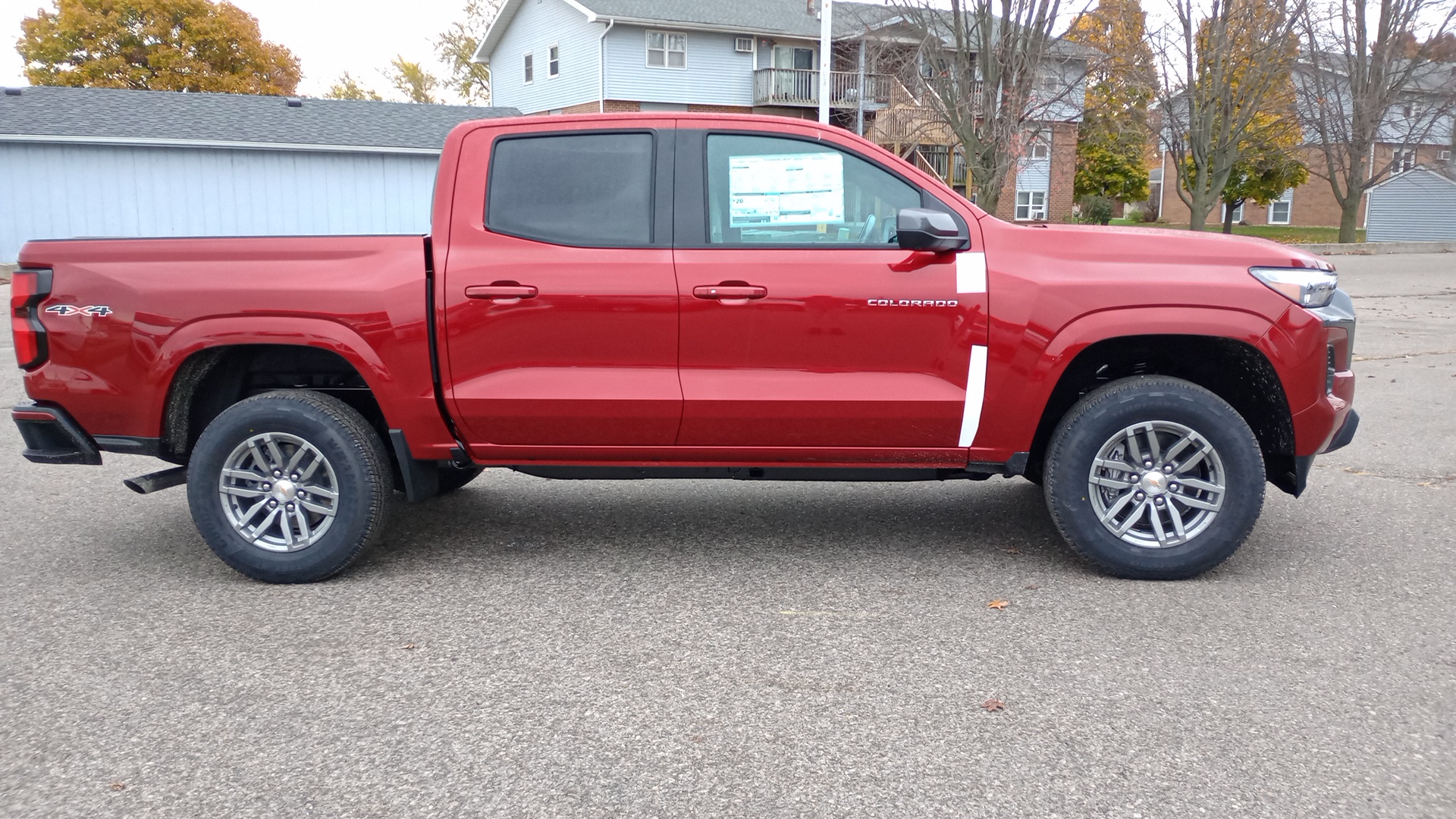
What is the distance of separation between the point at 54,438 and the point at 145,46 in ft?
172

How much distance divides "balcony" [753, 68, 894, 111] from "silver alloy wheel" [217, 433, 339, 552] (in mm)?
36369

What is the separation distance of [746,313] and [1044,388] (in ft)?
3.98

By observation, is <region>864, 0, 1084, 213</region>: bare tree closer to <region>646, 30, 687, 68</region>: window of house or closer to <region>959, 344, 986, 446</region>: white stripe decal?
<region>646, 30, 687, 68</region>: window of house

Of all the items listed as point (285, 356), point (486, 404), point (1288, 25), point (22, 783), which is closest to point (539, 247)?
point (486, 404)

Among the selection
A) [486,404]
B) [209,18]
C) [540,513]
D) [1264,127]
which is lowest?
[540,513]

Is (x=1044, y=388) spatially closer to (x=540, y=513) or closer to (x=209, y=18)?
(x=540, y=513)

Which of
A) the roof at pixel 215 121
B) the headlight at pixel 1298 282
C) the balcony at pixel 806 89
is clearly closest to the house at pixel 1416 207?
the balcony at pixel 806 89

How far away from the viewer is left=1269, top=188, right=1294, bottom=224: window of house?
53688mm

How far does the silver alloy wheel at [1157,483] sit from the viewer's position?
4.61m

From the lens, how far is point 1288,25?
30531mm

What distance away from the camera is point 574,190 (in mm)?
4770

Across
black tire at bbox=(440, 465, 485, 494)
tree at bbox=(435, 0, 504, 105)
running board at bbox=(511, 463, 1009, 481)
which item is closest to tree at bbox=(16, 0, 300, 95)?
tree at bbox=(435, 0, 504, 105)

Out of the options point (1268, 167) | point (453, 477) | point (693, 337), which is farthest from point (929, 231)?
point (1268, 167)

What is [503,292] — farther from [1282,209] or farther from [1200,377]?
[1282,209]
